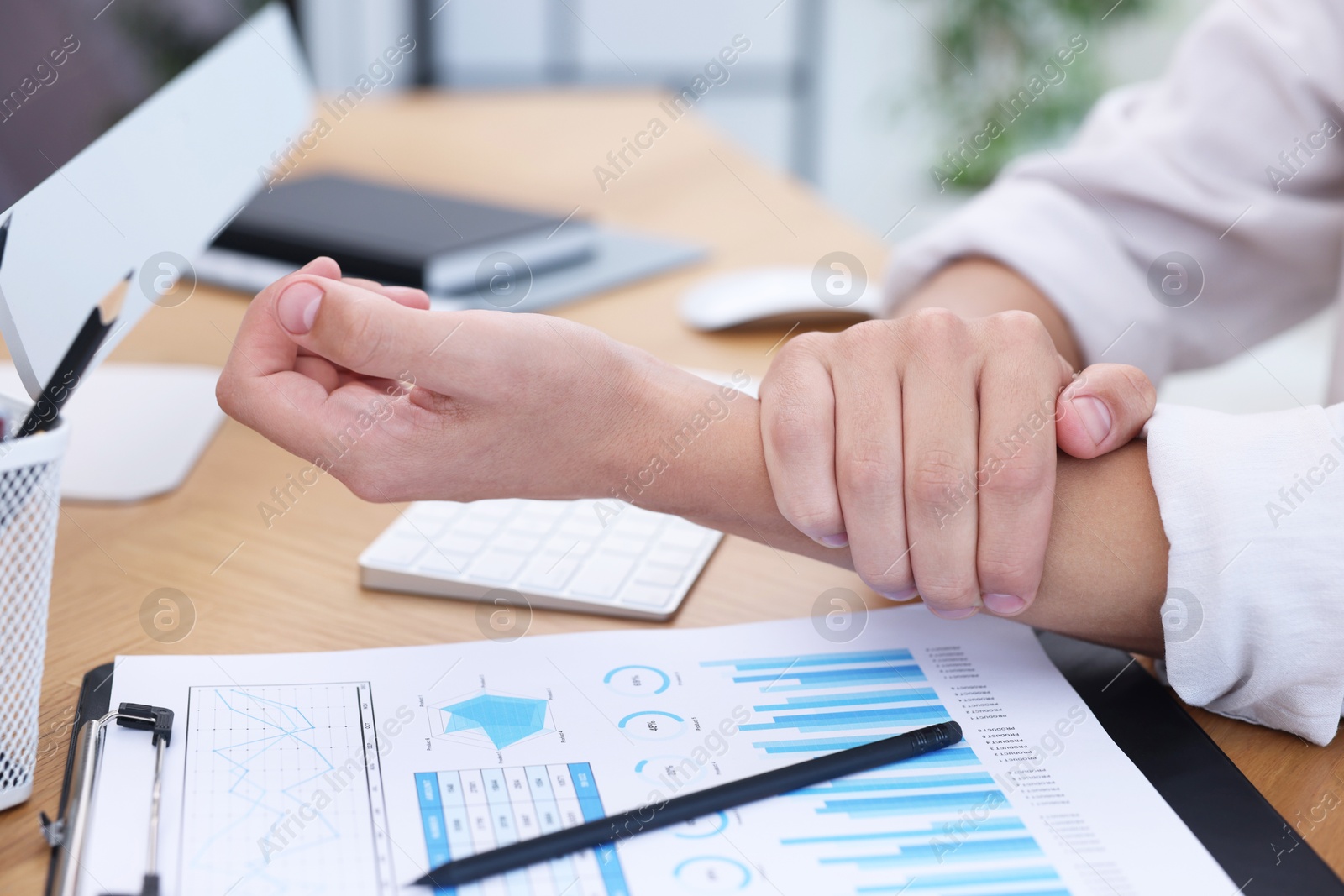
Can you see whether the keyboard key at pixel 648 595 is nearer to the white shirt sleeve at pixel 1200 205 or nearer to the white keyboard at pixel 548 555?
the white keyboard at pixel 548 555

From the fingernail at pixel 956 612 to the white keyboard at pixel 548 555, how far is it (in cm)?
14

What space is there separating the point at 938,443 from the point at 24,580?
15.1 inches

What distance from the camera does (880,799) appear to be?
1.47ft

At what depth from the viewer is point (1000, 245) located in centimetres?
89

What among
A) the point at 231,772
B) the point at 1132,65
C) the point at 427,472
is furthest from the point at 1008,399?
the point at 1132,65

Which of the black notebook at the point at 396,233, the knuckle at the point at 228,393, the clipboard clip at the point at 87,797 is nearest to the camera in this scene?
the clipboard clip at the point at 87,797

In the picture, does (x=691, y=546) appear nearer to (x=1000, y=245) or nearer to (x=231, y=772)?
(x=231, y=772)

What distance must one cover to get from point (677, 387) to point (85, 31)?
1.25ft

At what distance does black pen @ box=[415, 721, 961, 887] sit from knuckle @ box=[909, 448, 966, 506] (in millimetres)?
101

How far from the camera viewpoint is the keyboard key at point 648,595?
0.60m

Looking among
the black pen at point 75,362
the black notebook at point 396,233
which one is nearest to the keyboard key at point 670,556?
the black pen at point 75,362

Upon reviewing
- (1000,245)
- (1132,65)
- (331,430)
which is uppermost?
(1132,65)

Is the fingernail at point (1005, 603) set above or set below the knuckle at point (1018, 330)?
below

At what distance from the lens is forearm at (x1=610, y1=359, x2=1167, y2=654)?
54 centimetres
